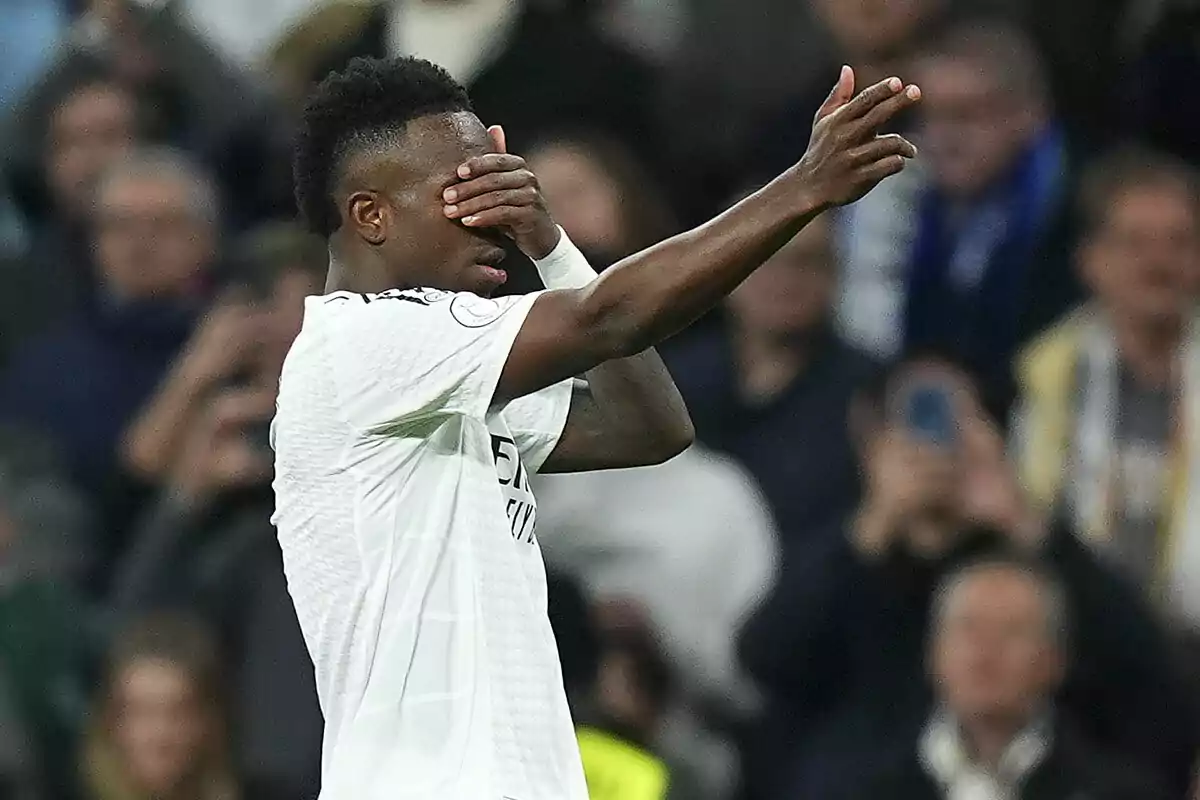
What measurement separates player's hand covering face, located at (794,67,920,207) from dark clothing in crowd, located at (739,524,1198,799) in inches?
133

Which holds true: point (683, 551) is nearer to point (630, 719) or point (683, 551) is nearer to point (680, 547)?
point (680, 547)

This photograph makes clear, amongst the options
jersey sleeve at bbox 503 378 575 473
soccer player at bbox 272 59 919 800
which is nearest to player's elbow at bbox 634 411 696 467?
jersey sleeve at bbox 503 378 575 473

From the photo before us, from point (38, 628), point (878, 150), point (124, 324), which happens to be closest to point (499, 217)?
point (878, 150)

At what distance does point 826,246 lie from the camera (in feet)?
23.9

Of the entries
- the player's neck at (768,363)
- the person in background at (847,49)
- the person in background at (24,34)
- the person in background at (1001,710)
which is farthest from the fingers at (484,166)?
the person in background at (24,34)

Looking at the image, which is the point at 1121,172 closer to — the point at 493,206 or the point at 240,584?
the point at 240,584

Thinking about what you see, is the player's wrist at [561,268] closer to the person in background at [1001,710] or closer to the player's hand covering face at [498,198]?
the player's hand covering face at [498,198]

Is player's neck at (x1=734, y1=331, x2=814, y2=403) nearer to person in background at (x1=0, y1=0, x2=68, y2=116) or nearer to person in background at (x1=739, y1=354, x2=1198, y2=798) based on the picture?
person in background at (x1=739, y1=354, x2=1198, y2=798)

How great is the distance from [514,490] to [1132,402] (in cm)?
346

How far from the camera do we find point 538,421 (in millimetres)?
4180

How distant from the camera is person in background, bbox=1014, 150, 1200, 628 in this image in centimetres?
684

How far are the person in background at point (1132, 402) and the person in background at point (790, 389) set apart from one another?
0.56 m

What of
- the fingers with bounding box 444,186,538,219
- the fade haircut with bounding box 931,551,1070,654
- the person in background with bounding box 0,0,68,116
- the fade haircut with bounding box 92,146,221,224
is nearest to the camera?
the fingers with bounding box 444,186,538,219

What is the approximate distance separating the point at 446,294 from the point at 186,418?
13.1 feet
